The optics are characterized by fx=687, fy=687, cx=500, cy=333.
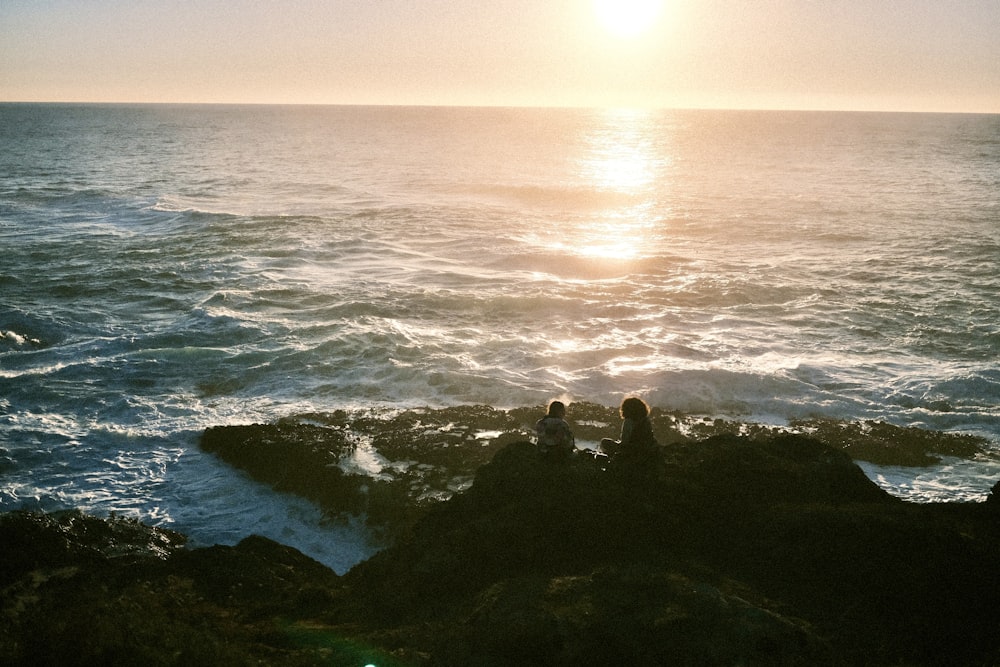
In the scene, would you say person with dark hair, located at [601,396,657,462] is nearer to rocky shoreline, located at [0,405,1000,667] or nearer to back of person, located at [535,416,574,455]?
rocky shoreline, located at [0,405,1000,667]

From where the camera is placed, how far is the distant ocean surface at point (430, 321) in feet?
40.4

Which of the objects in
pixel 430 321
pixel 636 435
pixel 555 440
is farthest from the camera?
Answer: pixel 430 321

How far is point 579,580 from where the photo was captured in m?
6.06

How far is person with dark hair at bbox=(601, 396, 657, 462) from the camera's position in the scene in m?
8.01

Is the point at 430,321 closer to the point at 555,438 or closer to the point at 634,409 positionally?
the point at 555,438

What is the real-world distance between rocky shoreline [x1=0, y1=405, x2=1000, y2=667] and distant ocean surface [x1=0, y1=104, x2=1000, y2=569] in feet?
7.17

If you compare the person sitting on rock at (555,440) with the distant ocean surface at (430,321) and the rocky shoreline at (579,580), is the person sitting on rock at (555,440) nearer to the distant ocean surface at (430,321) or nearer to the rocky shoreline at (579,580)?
the rocky shoreline at (579,580)

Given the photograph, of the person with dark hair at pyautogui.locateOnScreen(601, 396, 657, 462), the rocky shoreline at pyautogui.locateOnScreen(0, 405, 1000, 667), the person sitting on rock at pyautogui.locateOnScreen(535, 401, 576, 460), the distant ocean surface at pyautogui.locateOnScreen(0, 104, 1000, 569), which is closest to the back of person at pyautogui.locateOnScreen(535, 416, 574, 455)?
the person sitting on rock at pyautogui.locateOnScreen(535, 401, 576, 460)

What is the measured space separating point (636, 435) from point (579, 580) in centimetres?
245

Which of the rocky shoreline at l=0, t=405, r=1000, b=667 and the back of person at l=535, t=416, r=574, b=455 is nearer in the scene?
the rocky shoreline at l=0, t=405, r=1000, b=667

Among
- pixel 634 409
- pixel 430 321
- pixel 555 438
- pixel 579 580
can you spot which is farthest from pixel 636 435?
pixel 430 321

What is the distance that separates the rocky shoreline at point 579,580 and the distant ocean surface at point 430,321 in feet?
7.17

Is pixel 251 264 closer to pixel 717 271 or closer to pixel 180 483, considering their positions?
pixel 180 483

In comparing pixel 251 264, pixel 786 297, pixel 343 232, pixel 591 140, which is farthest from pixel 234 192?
pixel 591 140
